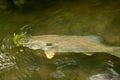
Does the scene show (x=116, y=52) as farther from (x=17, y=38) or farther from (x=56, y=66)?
(x=17, y=38)

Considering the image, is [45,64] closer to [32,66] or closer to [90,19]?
[32,66]

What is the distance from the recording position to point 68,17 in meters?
4.37

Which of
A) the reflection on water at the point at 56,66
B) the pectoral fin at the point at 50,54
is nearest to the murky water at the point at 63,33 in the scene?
the reflection on water at the point at 56,66

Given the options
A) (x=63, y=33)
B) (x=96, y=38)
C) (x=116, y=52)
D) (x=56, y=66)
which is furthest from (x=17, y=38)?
(x=116, y=52)

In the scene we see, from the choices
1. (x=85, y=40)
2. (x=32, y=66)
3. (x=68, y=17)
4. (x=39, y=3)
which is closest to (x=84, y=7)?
(x=68, y=17)

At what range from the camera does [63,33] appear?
398cm

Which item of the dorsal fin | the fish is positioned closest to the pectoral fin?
the fish

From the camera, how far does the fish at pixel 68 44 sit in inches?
131

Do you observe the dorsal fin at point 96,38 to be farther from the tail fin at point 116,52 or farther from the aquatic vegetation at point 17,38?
the aquatic vegetation at point 17,38

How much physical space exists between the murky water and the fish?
0.11 meters

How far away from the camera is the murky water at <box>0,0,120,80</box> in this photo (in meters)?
3.33

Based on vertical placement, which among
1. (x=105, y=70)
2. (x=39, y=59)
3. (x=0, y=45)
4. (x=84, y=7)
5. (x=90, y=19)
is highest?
(x=84, y=7)

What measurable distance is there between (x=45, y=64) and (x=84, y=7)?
1469 millimetres

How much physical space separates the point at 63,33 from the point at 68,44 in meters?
0.49
